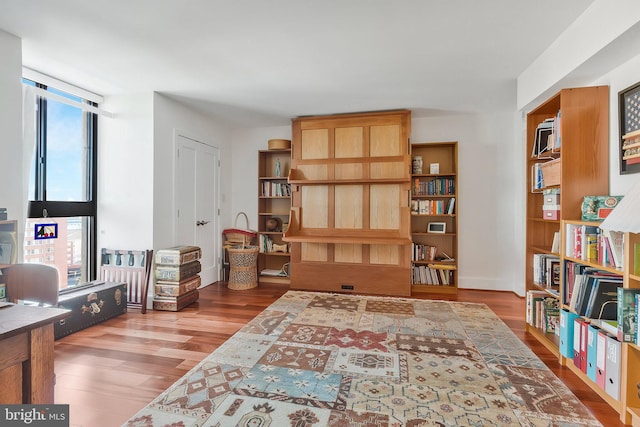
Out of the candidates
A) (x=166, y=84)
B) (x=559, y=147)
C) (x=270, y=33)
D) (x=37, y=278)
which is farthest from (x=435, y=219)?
(x=37, y=278)

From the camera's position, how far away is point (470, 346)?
2607mm

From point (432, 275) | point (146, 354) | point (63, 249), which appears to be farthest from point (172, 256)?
point (432, 275)

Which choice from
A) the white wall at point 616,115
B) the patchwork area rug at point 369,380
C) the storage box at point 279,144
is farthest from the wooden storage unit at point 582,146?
→ the storage box at point 279,144

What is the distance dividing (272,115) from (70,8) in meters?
2.65

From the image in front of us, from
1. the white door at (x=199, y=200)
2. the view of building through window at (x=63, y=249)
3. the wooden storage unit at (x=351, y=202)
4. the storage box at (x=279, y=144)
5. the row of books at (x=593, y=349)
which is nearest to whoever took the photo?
the row of books at (x=593, y=349)

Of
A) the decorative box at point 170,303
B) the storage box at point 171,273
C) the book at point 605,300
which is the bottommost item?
the decorative box at point 170,303

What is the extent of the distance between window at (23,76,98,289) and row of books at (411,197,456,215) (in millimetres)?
4131

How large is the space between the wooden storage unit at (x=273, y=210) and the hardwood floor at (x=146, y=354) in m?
1.03

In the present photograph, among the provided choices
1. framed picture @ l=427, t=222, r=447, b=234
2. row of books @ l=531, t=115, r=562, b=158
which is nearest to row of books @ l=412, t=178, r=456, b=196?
framed picture @ l=427, t=222, r=447, b=234

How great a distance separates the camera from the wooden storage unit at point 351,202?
4281mm

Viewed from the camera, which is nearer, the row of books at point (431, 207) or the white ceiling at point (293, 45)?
the white ceiling at point (293, 45)

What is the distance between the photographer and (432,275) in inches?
174

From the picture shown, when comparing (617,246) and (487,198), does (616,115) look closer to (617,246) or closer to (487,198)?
(617,246)

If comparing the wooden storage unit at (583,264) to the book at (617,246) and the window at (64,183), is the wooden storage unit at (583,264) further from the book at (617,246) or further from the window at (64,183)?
the window at (64,183)
